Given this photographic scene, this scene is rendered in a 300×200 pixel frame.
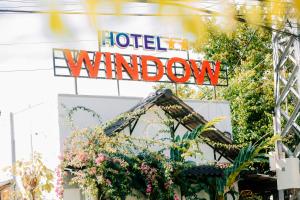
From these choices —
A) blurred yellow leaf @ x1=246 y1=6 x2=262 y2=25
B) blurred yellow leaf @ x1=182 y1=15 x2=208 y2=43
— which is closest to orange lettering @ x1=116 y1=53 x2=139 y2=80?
blurred yellow leaf @ x1=246 y1=6 x2=262 y2=25

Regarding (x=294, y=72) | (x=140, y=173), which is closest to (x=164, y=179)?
(x=140, y=173)

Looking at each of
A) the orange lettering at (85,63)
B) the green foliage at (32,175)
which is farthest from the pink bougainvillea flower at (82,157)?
the orange lettering at (85,63)

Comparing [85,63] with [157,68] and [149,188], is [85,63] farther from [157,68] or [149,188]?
[149,188]

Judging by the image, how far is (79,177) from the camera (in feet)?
48.3

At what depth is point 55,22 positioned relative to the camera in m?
1.42

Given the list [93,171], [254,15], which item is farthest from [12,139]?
[254,15]

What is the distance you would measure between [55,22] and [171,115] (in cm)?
1670

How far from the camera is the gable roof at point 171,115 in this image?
16391 mm

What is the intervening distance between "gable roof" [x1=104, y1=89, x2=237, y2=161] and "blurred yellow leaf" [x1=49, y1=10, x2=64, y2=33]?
47.5 feet

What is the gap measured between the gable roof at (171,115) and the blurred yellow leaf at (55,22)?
14477mm

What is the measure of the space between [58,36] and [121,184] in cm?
1348

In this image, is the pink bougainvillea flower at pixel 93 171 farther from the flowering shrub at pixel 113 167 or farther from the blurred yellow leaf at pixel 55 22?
the blurred yellow leaf at pixel 55 22

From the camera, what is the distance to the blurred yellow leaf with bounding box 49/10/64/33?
141 cm

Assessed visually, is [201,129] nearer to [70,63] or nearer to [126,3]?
[70,63]
